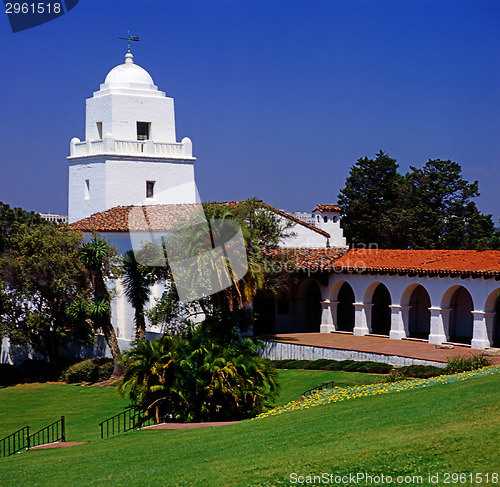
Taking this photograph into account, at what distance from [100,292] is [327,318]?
11.6 metres

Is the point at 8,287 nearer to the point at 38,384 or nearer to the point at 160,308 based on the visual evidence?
the point at 38,384

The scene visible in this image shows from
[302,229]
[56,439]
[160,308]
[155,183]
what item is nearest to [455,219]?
[302,229]

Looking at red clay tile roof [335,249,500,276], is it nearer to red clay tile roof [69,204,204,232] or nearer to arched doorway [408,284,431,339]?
arched doorway [408,284,431,339]

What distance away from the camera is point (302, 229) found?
44.2 m

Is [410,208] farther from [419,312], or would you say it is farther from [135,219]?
[135,219]

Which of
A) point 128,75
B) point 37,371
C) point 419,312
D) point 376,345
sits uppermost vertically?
point 128,75

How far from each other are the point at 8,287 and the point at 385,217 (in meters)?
25.8

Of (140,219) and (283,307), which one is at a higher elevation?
(140,219)

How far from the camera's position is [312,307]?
149 feet

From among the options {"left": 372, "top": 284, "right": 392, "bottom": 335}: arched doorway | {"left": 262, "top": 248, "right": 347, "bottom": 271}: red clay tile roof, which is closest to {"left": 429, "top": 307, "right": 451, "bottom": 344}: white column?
{"left": 262, "top": 248, "right": 347, "bottom": 271}: red clay tile roof

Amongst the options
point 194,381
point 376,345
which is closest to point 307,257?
point 376,345

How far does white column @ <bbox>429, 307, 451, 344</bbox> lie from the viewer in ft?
119

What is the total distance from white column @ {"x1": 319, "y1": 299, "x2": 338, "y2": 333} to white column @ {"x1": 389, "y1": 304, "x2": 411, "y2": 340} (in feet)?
14.4

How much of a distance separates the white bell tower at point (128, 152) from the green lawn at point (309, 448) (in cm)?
2894
